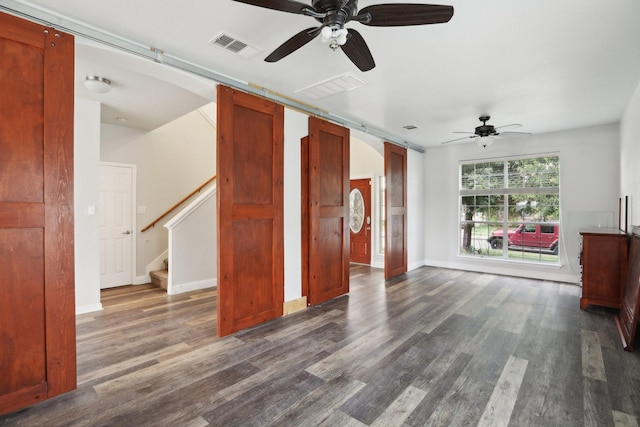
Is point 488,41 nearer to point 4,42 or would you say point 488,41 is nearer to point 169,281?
point 4,42

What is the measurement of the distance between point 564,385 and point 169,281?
5.00 metres

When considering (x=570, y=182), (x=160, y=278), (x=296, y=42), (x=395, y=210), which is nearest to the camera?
(x=296, y=42)

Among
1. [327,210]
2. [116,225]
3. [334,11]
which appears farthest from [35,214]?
[116,225]

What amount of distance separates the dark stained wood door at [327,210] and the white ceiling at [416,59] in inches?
18.5

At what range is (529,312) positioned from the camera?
13.4ft

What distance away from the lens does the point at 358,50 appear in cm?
224

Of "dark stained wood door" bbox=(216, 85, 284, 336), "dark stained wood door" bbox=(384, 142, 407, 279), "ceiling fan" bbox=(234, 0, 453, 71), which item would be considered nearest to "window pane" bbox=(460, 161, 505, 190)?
"dark stained wood door" bbox=(384, 142, 407, 279)

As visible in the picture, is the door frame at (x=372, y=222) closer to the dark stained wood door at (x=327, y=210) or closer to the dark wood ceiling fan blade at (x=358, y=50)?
the dark stained wood door at (x=327, y=210)

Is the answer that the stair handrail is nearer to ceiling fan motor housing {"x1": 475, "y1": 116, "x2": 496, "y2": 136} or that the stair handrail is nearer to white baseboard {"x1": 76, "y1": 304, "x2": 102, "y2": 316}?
white baseboard {"x1": 76, "y1": 304, "x2": 102, "y2": 316}

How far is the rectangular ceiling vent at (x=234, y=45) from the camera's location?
8.82 feet

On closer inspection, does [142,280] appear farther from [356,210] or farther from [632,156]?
[632,156]

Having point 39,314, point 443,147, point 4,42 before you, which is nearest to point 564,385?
point 39,314

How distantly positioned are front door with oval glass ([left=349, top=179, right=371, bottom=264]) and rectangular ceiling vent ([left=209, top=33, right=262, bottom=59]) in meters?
4.90

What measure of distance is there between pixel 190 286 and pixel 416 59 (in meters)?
4.63
